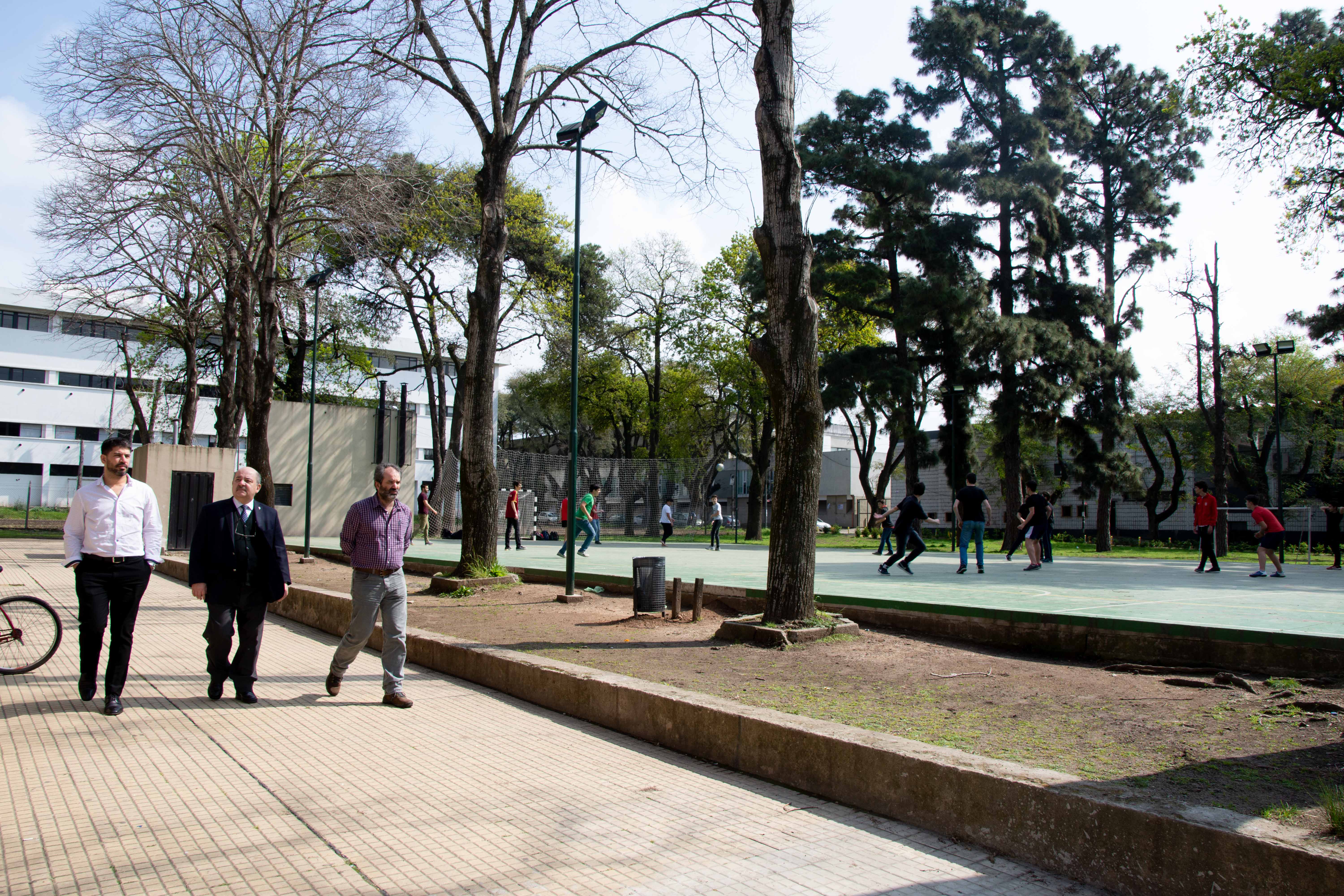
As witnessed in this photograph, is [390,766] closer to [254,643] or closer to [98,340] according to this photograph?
[254,643]

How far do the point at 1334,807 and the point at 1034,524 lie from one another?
49.0 feet

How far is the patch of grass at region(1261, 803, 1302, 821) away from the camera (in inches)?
141

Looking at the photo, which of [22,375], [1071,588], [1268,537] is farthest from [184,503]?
[22,375]

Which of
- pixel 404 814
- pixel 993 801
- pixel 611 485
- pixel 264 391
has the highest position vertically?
pixel 264 391

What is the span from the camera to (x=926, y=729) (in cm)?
535

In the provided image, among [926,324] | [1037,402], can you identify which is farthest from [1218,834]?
[926,324]

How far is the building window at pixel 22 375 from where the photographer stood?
5728 cm

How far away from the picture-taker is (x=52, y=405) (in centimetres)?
5812

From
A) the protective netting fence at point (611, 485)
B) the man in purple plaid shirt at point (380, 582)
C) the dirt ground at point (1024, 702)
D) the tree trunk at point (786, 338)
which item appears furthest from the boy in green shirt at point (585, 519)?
the man in purple plaid shirt at point (380, 582)

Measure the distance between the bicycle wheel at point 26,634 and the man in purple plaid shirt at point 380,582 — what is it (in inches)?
110

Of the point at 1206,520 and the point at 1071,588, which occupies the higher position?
the point at 1206,520

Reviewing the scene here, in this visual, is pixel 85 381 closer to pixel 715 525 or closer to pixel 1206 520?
pixel 715 525

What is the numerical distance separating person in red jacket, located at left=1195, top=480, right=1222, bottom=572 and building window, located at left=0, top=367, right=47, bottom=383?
2549 inches

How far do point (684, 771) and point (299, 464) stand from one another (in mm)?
30887
